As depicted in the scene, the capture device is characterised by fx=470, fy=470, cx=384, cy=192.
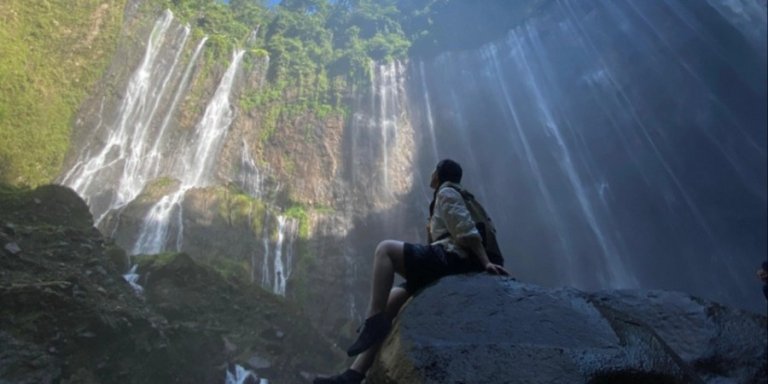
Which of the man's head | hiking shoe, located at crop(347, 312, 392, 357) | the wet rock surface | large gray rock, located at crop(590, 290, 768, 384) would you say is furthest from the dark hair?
the wet rock surface

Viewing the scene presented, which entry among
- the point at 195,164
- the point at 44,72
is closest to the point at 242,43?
the point at 195,164

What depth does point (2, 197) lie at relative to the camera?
11500mm

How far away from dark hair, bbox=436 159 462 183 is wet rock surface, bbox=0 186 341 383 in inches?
321

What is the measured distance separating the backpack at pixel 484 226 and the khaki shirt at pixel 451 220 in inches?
4.5

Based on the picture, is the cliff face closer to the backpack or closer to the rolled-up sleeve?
the backpack

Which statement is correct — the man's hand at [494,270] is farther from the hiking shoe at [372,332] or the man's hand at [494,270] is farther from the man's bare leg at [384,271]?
the hiking shoe at [372,332]

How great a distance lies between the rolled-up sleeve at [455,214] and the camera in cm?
305

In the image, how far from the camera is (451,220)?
313cm

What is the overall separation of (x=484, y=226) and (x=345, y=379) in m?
1.37

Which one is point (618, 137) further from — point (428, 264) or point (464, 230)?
point (428, 264)

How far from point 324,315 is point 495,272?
Result: 18.9 m

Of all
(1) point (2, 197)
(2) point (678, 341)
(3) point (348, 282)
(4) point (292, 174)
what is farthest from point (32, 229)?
(4) point (292, 174)

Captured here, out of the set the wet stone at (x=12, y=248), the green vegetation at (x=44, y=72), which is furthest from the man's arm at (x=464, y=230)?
the green vegetation at (x=44, y=72)

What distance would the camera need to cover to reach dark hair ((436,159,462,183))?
3529 millimetres
